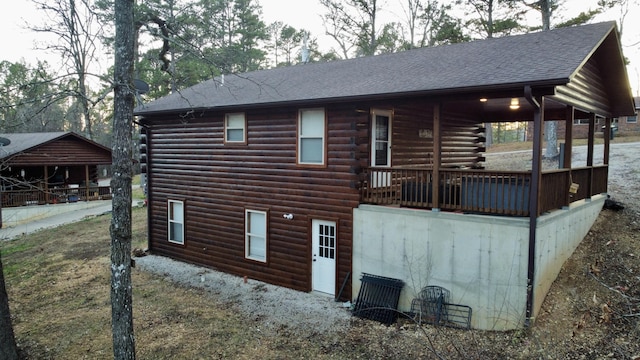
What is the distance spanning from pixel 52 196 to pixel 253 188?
2116 centimetres

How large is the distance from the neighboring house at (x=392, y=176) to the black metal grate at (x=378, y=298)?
10.0 inches

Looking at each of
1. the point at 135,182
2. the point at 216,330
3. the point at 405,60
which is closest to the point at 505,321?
the point at 216,330

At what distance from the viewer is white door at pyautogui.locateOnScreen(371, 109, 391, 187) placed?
30.9 feet

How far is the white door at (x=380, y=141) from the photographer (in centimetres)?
941

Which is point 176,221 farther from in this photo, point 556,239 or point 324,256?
point 556,239

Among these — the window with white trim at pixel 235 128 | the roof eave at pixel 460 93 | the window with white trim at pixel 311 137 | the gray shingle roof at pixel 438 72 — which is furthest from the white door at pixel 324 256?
the window with white trim at pixel 235 128

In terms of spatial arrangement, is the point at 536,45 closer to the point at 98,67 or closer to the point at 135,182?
the point at 98,67

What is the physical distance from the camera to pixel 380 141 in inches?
381

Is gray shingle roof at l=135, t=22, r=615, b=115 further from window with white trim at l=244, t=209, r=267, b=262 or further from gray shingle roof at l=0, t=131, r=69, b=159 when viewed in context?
gray shingle roof at l=0, t=131, r=69, b=159

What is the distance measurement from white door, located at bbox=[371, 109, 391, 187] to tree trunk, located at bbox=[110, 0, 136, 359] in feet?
17.5

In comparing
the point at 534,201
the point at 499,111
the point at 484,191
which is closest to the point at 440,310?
the point at 484,191

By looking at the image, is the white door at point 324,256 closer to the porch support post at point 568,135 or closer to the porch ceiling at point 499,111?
the porch ceiling at point 499,111

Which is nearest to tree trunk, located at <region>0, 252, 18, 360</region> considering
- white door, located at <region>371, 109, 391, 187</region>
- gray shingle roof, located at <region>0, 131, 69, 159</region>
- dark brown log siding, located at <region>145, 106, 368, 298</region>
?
dark brown log siding, located at <region>145, 106, 368, 298</region>

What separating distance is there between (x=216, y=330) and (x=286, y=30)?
3104 centimetres
